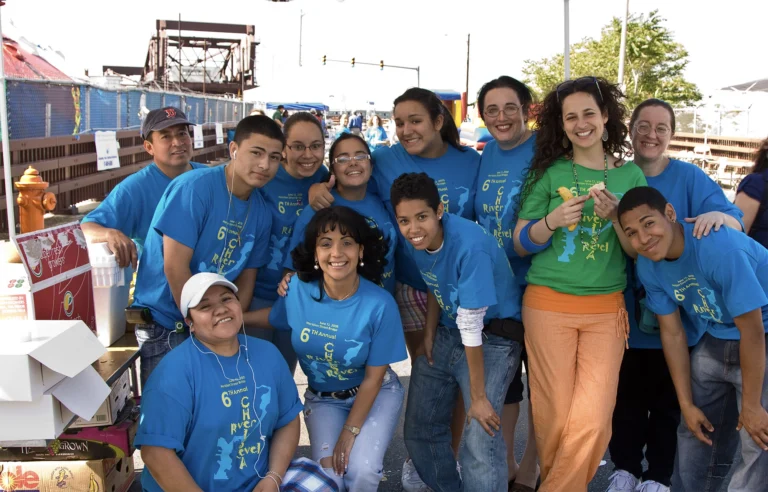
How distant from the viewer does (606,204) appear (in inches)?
109

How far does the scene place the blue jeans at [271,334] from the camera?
352 centimetres

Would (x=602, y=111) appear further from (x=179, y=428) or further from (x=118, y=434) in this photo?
(x=118, y=434)

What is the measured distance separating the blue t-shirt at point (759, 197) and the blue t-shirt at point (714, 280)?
1.26 metres

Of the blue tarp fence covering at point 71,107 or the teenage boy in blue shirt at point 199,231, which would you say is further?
the blue tarp fence covering at point 71,107

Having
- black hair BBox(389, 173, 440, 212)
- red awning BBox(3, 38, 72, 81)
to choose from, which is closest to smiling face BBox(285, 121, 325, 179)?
→ black hair BBox(389, 173, 440, 212)

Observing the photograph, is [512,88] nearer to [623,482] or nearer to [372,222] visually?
[372,222]

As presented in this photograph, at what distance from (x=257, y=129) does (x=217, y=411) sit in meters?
1.39

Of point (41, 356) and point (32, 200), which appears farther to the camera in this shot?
point (32, 200)

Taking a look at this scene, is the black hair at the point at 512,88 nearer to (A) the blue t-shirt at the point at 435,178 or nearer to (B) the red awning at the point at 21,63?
(A) the blue t-shirt at the point at 435,178

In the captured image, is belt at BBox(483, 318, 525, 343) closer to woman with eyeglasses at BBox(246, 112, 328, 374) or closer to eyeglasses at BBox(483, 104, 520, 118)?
eyeglasses at BBox(483, 104, 520, 118)

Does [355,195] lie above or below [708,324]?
above

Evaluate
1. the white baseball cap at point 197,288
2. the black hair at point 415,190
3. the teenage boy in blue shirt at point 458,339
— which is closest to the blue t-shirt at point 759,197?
the teenage boy in blue shirt at point 458,339

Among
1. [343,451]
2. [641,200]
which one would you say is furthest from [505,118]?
[343,451]

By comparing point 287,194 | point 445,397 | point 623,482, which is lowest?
point 623,482
